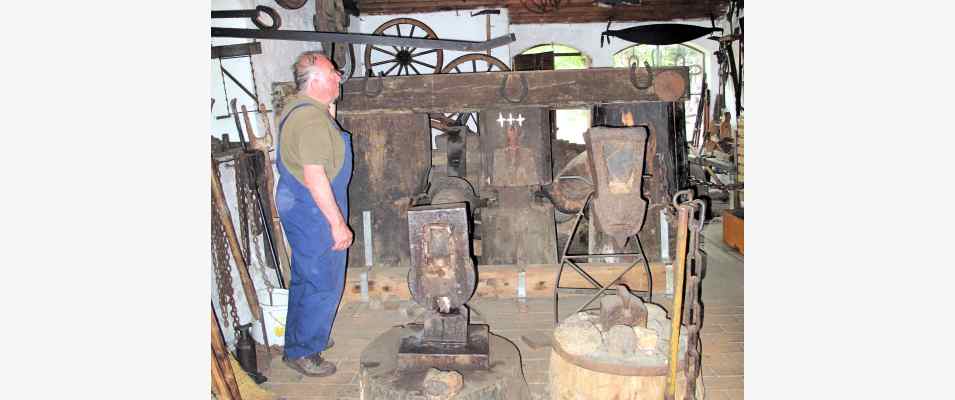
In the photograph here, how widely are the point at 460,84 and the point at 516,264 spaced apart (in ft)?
4.90

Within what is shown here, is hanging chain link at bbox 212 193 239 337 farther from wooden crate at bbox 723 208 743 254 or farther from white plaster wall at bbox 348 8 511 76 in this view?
white plaster wall at bbox 348 8 511 76

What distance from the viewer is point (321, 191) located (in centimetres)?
304

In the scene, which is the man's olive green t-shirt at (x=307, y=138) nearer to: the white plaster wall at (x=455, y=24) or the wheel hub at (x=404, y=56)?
the wheel hub at (x=404, y=56)

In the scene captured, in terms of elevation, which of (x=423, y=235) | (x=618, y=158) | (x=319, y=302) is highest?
(x=618, y=158)

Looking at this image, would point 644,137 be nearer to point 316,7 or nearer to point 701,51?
point 316,7

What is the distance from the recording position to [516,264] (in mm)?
4910

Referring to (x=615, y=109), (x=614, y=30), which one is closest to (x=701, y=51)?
(x=614, y=30)

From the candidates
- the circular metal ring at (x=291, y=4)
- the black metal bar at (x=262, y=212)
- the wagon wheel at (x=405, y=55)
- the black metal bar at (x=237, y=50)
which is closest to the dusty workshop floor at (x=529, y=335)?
the black metal bar at (x=262, y=212)

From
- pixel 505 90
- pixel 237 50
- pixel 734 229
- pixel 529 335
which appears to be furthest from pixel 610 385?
pixel 734 229

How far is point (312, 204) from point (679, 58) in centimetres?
1034

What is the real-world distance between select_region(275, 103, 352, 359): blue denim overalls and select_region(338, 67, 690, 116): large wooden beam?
1457 mm

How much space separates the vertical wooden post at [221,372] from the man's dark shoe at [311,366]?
2.24ft

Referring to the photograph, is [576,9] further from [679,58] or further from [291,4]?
[291,4]

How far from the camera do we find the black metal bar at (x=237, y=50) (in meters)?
3.76
